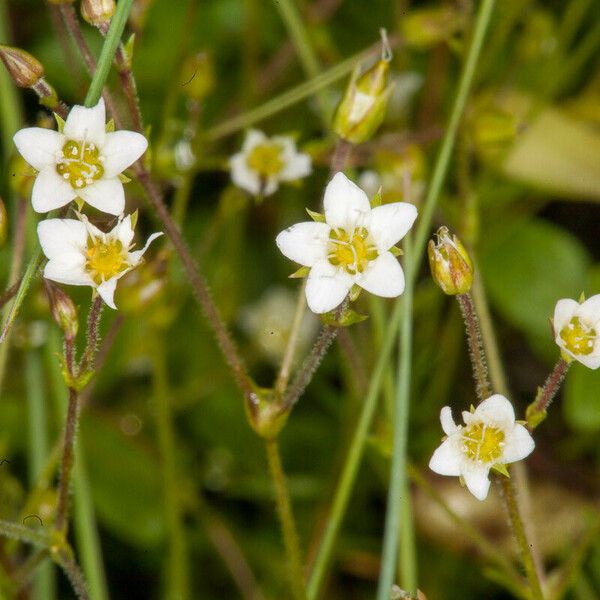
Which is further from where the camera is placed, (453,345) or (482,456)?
(453,345)

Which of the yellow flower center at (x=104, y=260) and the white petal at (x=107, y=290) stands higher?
the yellow flower center at (x=104, y=260)

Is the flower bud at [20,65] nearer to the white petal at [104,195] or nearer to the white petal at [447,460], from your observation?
the white petal at [104,195]

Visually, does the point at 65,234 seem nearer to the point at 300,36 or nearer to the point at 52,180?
the point at 52,180

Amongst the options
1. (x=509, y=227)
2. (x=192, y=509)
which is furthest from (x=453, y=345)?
(x=192, y=509)

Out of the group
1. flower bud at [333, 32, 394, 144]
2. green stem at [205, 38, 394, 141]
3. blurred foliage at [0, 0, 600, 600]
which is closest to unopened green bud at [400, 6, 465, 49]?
blurred foliage at [0, 0, 600, 600]

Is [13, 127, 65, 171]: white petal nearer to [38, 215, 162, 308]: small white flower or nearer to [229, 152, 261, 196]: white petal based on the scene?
[38, 215, 162, 308]: small white flower

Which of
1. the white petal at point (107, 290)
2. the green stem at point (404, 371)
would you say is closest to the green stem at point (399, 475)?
the green stem at point (404, 371)

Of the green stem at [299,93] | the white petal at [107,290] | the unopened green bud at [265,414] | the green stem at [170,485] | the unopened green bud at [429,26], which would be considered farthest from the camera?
the unopened green bud at [429,26]
